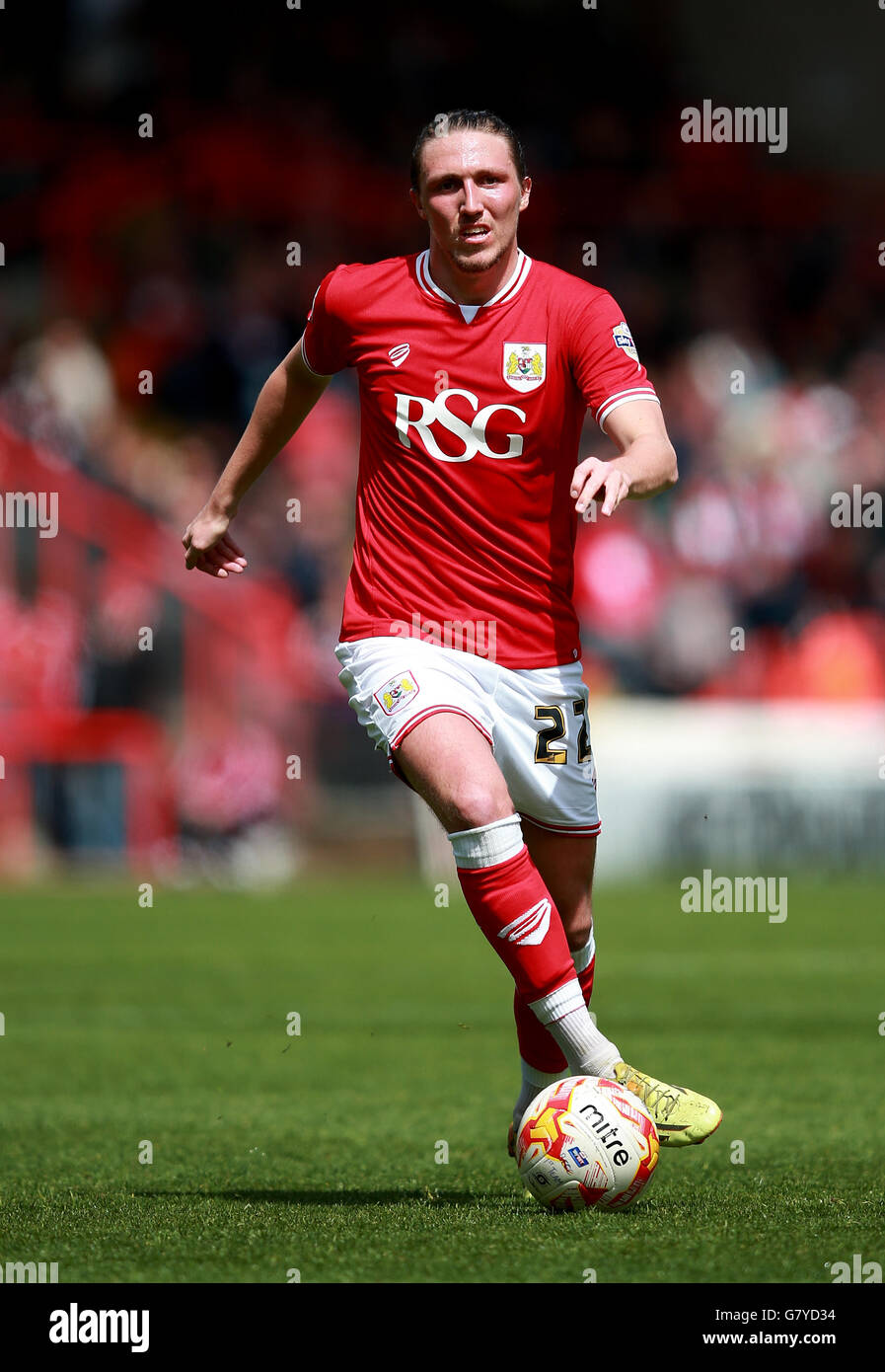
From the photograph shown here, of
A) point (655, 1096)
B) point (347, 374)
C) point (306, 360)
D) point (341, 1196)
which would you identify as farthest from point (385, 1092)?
point (347, 374)

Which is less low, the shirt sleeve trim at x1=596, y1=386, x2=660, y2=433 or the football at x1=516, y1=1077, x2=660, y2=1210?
the shirt sleeve trim at x1=596, y1=386, x2=660, y2=433

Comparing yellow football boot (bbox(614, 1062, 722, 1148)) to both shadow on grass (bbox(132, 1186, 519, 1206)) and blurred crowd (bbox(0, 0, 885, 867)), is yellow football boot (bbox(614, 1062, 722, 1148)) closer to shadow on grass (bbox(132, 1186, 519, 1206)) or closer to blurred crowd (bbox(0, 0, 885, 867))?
shadow on grass (bbox(132, 1186, 519, 1206))

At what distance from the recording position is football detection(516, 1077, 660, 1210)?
4.62 metres

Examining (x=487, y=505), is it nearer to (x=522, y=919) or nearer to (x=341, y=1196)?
(x=522, y=919)

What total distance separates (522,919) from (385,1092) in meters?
2.42

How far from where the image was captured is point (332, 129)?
21.5 meters

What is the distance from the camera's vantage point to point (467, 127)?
16.7ft

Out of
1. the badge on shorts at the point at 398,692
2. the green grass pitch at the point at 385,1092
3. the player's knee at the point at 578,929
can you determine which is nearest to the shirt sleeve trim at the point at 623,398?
the badge on shorts at the point at 398,692

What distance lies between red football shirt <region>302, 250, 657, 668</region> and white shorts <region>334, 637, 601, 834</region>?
0.07 meters

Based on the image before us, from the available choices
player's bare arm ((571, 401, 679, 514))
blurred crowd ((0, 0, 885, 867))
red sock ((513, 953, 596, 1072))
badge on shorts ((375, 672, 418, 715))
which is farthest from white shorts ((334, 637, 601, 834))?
blurred crowd ((0, 0, 885, 867))

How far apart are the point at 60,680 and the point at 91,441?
2825 mm

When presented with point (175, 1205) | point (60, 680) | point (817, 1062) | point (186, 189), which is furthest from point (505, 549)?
point (186, 189)

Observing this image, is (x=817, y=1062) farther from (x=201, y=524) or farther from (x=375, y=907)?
(x=375, y=907)

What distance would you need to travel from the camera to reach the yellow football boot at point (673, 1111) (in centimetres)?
496
